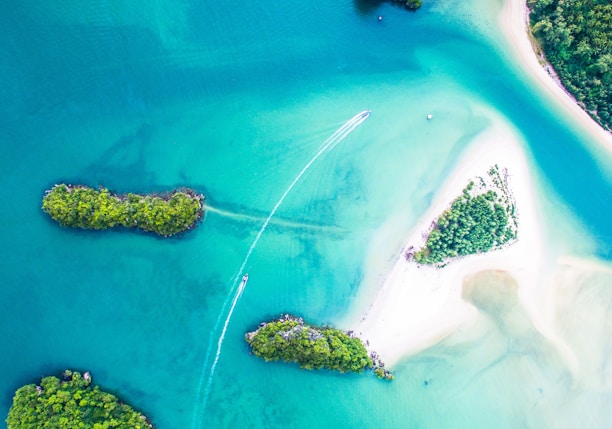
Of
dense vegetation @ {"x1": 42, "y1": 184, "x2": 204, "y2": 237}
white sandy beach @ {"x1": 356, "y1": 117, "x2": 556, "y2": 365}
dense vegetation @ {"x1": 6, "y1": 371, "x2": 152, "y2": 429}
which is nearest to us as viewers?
dense vegetation @ {"x1": 6, "y1": 371, "x2": 152, "y2": 429}

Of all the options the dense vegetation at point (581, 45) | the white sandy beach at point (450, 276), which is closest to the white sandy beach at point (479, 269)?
the white sandy beach at point (450, 276)

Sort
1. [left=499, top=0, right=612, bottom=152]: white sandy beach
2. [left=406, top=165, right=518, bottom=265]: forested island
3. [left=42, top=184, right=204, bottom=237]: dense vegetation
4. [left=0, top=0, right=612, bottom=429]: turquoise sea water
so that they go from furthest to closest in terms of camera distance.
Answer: [left=499, top=0, right=612, bottom=152]: white sandy beach
[left=406, top=165, right=518, bottom=265]: forested island
[left=0, top=0, right=612, bottom=429]: turquoise sea water
[left=42, top=184, right=204, bottom=237]: dense vegetation

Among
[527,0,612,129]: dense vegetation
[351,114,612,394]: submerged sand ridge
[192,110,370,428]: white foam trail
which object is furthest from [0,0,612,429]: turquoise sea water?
[527,0,612,129]: dense vegetation

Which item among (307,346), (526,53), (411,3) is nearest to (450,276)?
(307,346)

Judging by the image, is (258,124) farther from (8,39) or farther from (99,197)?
(8,39)

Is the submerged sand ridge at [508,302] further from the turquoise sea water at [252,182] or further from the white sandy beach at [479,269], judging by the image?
the turquoise sea water at [252,182]

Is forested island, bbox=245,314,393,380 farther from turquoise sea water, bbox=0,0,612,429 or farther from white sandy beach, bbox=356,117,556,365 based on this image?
white sandy beach, bbox=356,117,556,365

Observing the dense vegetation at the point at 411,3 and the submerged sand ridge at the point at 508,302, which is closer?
the submerged sand ridge at the point at 508,302
